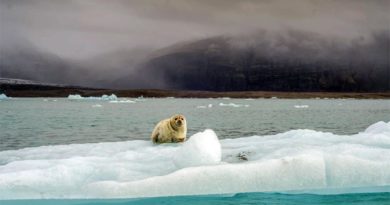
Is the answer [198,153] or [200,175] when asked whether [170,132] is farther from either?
[200,175]

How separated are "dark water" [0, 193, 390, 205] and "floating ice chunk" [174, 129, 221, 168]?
87 centimetres

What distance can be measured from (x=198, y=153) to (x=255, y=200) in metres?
1.23

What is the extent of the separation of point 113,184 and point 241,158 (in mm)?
2414

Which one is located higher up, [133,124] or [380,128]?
[380,128]

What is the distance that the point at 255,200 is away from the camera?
284 inches

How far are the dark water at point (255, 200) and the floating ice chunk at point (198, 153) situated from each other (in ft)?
2.86

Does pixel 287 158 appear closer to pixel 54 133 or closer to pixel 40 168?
pixel 40 168

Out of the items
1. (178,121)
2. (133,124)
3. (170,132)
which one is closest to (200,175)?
(178,121)

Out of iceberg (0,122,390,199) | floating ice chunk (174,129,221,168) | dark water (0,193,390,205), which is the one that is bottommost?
dark water (0,193,390,205)

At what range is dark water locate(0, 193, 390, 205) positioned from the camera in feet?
22.9

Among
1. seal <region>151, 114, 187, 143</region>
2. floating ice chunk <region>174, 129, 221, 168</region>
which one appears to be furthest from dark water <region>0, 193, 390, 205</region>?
seal <region>151, 114, 187, 143</region>

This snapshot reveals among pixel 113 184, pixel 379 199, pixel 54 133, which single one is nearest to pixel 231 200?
pixel 113 184

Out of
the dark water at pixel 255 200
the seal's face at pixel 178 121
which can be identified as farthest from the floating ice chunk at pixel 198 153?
the seal's face at pixel 178 121

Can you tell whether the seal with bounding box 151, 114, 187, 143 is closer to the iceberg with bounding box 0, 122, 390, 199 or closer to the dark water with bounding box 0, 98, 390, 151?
the iceberg with bounding box 0, 122, 390, 199
